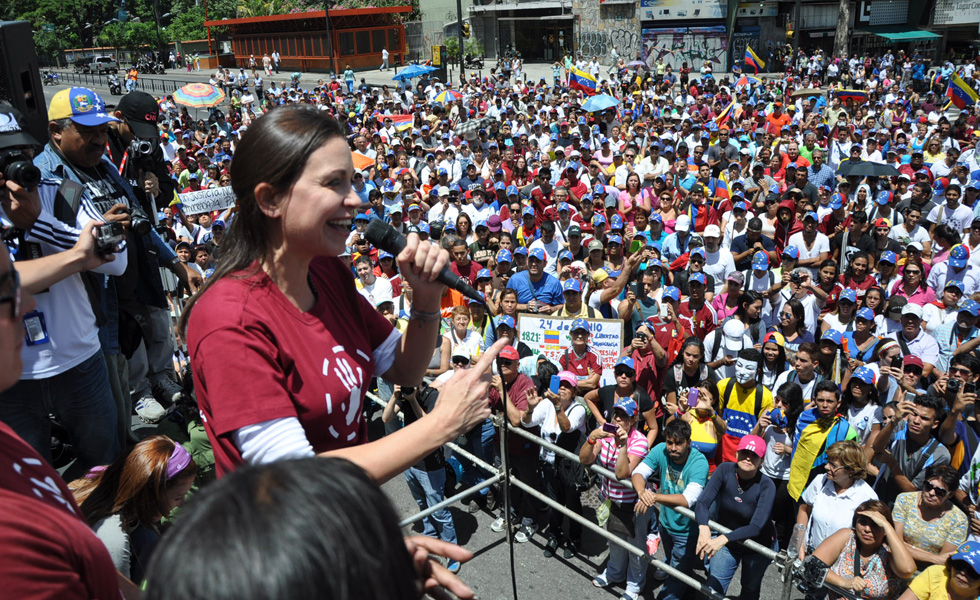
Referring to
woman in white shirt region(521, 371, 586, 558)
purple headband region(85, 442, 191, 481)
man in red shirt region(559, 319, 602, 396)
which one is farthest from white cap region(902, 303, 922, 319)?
purple headband region(85, 442, 191, 481)

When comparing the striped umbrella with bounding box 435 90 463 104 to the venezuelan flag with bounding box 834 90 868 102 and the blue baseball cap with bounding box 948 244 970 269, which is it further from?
the blue baseball cap with bounding box 948 244 970 269

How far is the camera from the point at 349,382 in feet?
5.68

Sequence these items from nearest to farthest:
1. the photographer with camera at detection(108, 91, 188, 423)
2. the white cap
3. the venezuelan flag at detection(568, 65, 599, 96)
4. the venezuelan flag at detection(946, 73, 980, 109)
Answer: the photographer with camera at detection(108, 91, 188, 423), the white cap, the venezuelan flag at detection(946, 73, 980, 109), the venezuelan flag at detection(568, 65, 599, 96)

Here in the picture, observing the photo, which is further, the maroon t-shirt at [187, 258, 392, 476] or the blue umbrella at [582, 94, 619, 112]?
the blue umbrella at [582, 94, 619, 112]

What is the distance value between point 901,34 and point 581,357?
37.0 metres

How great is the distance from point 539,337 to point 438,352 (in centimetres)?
114

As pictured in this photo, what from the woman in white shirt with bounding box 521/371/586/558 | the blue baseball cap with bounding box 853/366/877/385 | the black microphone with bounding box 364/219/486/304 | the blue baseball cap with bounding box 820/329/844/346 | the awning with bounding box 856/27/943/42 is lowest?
the woman in white shirt with bounding box 521/371/586/558

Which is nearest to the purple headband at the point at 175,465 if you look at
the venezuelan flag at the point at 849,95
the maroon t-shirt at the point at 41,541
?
the maroon t-shirt at the point at 41,541

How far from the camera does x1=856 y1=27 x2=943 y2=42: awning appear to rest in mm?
35500

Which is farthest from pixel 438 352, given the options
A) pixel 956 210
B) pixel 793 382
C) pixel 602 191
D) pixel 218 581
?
pixel 956 210

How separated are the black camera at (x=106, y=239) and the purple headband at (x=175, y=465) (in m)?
1.14

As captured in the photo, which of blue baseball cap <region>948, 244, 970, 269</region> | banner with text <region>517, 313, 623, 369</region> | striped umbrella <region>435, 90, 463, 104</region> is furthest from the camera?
striped umbrella <region>435, 90, 463, 104</region>

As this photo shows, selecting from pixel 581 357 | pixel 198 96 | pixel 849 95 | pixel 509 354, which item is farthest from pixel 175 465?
pixel 198 96

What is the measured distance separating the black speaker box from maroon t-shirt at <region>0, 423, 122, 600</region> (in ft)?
10.2
